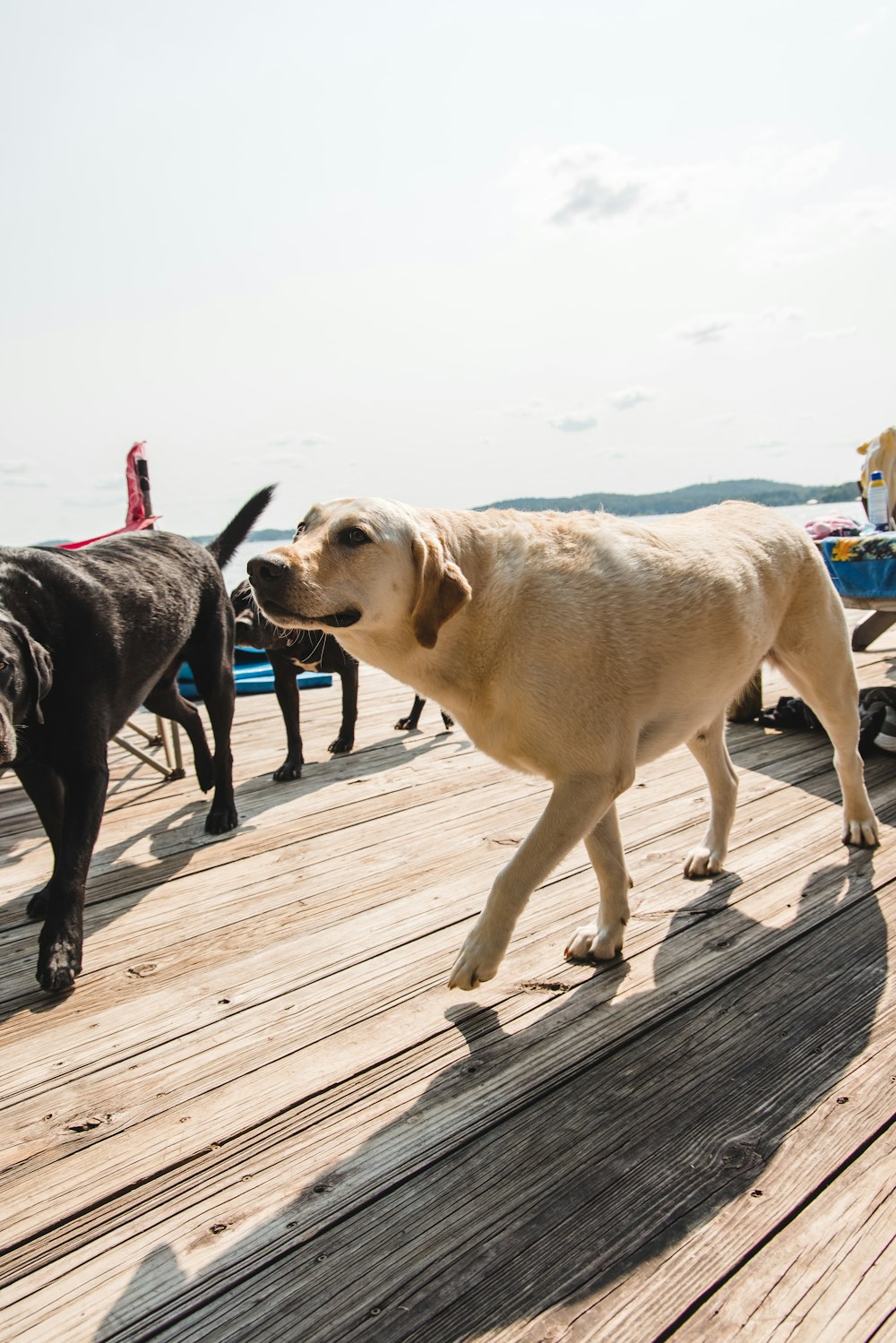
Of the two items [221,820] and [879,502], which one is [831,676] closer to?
[221,820]

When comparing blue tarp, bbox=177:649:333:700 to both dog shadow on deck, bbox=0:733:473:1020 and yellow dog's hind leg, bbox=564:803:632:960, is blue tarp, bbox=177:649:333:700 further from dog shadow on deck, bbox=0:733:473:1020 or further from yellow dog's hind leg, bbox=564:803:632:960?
yellow dog's hind leg, bbox=564:803:632:960

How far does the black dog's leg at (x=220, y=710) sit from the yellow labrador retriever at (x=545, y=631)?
1663 millimetres

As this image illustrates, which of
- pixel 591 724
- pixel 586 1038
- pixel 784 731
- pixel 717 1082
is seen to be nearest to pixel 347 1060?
pixel 586 1038

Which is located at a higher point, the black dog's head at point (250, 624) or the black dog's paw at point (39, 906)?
the black dog's head at point (250, 624)

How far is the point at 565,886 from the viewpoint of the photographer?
2738 mm

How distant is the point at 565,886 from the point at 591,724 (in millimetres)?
920

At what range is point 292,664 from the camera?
4.41 m

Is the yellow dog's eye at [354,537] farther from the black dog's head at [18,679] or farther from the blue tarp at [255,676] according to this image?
the blue tarp at [255,676]

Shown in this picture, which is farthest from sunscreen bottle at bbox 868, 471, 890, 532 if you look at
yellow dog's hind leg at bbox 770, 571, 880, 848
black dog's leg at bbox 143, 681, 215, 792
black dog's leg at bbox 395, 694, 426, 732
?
black dog's leg at bbox 143, 681, 215, 792

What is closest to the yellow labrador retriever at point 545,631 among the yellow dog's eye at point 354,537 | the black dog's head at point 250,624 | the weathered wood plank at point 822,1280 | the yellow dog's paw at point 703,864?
the yellow dog's eye at point 354,537

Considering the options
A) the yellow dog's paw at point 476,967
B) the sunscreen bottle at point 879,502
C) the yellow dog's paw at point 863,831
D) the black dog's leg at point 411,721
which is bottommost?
the black dog's leg at point 411,721

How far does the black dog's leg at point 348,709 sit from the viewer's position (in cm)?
465

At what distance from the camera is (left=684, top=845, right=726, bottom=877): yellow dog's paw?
273cm

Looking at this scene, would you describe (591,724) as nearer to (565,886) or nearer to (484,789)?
(565,886)
